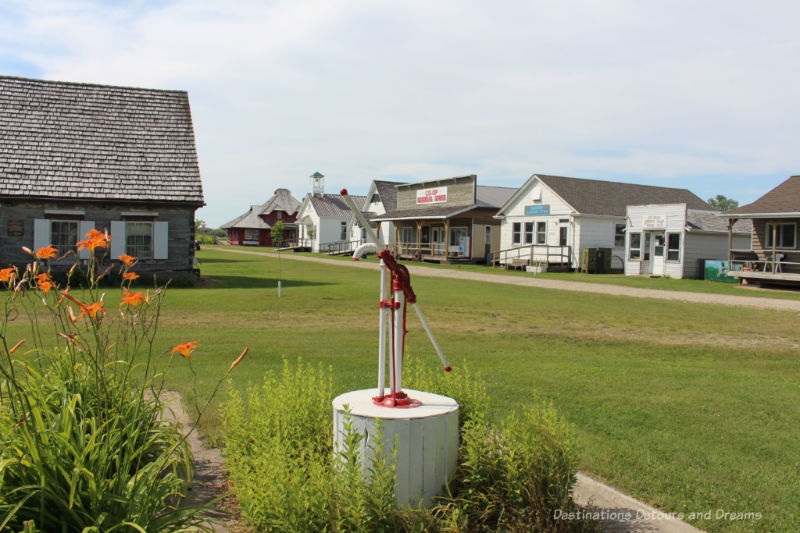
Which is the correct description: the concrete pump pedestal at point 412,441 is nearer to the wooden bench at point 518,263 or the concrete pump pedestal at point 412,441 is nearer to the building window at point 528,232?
the wooden bench at point 518,263

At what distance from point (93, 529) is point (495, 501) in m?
2.15

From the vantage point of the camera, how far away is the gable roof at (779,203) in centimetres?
2573

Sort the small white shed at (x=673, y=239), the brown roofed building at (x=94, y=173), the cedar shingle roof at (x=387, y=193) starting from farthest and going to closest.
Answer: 1. the cedar shingle roof at (x=387, y=193)
2. the small white shed at (x=673, y=239)
3. the brown roofed building at (x=94, y=173)

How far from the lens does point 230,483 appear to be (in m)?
4.27

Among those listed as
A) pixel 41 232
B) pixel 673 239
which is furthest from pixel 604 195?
pixel 41 232

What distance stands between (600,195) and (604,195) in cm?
38

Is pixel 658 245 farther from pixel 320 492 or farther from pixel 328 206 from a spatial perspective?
pixel 328 206

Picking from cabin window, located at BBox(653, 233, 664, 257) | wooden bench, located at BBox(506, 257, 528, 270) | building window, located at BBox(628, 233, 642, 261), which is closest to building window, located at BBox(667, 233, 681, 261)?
cabin window, located at BBox(653, 233, 664, 257)

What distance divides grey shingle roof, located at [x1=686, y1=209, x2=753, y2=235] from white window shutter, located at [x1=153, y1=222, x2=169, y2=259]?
23443 mm

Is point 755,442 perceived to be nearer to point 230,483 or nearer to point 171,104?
point 230,483

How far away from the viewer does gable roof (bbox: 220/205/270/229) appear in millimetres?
83500

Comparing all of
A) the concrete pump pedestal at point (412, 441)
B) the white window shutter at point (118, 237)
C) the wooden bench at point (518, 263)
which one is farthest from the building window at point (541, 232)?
the concrete pump pedestal at point (412, 441)

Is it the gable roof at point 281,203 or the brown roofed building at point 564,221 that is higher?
the gable roof at point 281,203

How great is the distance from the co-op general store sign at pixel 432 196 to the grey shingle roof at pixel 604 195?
397 inches
